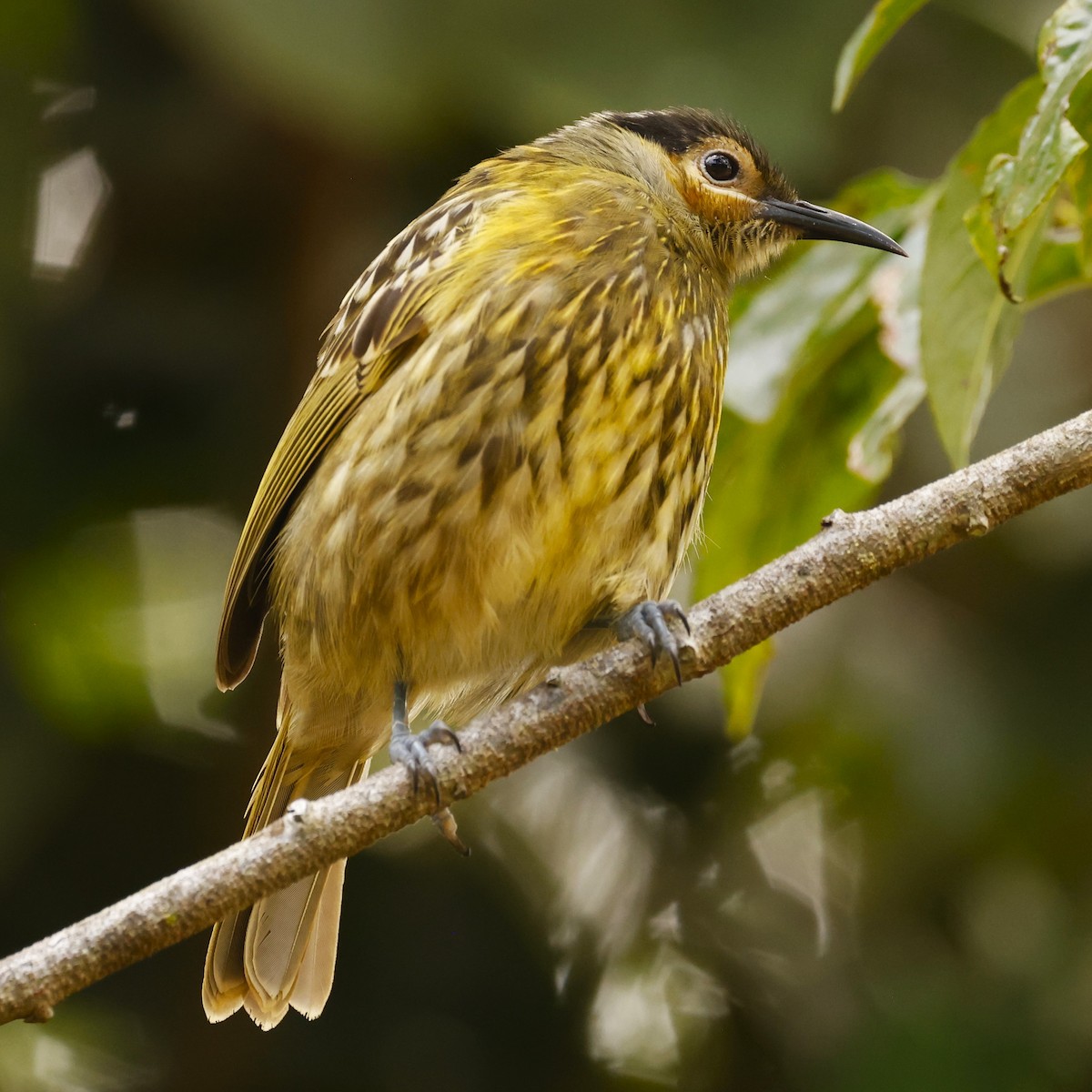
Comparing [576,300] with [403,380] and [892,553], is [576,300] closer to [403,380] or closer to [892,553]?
[403,380]

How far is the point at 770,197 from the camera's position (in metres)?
3.16

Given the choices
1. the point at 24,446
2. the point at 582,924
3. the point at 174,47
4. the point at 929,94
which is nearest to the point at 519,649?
the point at 582,924

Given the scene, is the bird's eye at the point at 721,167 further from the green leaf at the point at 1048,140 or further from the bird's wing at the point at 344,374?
the green leaf at the point at 1048,140

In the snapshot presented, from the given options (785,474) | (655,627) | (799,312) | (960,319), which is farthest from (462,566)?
(960,319)

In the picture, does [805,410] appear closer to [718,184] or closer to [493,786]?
[718,184]

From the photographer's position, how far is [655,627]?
91.4 inches

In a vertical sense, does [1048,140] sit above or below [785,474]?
above

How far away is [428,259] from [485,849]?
4.82ft

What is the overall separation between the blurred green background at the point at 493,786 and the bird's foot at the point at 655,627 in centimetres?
135

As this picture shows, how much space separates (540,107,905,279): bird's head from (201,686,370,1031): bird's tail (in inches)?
44.7

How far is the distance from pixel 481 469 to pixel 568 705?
0.56 m

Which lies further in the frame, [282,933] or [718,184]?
[718,184]

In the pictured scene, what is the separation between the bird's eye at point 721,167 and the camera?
316 centimetres

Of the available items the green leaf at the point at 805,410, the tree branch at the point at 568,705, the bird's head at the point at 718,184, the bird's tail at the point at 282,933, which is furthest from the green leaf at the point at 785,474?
the bird's tail at the point at 282,933
